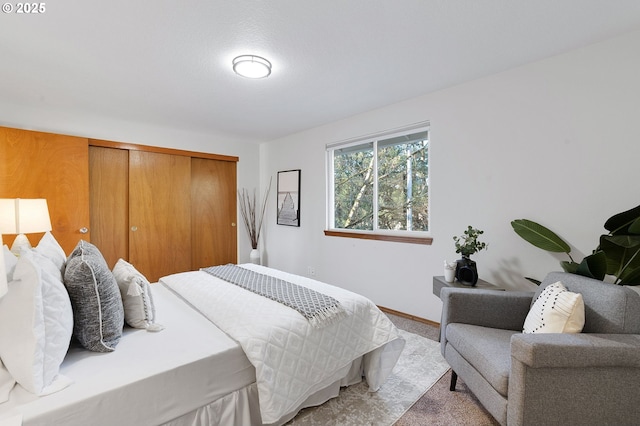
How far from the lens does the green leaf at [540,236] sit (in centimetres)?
200

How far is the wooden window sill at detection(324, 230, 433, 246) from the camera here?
9.51 ft

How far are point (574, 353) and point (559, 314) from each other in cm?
25

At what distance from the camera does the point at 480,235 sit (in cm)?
256

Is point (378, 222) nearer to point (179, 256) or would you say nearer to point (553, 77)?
point (553, 77)

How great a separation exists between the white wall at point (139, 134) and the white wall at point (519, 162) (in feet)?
6.95

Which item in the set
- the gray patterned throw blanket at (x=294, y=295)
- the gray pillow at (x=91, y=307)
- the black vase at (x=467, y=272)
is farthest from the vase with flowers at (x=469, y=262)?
the gray pillow at (x=91, y=307)

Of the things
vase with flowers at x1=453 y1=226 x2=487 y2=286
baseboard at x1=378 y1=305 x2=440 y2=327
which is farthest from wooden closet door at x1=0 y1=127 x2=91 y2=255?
vase with flowers at x1=453 y1=226 x2=487 y2=286

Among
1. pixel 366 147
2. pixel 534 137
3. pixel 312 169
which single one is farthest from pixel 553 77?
pixel 312 169

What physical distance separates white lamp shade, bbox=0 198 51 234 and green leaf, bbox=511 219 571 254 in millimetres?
3830

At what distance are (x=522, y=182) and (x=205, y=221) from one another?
400 cm

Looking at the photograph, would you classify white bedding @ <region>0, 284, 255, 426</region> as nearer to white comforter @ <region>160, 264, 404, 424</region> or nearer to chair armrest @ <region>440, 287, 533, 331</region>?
white comforter @ <region>160, 264, 404, 424</region>

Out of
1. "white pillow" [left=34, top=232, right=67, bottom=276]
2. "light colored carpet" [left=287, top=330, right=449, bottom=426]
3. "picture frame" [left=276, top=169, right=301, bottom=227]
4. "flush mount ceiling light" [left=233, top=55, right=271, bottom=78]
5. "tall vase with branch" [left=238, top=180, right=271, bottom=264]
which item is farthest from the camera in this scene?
"tall vase with branch" [left=238, top=180, right=271, bottom=264]

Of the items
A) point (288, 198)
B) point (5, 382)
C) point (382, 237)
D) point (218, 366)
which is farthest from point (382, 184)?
point (5, 382)

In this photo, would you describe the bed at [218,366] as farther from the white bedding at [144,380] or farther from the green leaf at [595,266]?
the green leaf at [595,266]
